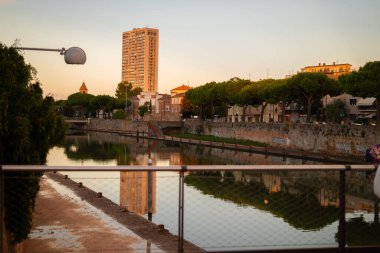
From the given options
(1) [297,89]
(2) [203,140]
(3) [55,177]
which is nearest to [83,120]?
(2) [203,140]

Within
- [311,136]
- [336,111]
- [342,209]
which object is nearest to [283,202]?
[342,209]

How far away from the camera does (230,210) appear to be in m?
19.7

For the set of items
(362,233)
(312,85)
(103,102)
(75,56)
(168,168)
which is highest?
(312,85)

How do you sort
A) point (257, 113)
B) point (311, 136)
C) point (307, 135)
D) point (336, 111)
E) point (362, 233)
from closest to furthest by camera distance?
point (362, 233)
point (311, 136)
point (307, 135)
point (336, 111)
point (257, 113)

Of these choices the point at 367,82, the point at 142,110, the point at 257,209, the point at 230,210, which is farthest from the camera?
the point at 142,110

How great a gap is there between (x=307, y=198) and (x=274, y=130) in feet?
107

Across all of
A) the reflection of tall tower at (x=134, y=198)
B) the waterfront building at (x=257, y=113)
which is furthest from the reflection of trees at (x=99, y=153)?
the waterfront building at (x=257, y=113)

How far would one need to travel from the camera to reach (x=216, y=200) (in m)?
23.2

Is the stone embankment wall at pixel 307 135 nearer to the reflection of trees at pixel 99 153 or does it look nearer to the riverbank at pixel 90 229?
the reflection of trees at pixel 99 153

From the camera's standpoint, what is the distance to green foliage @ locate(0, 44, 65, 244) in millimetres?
8117

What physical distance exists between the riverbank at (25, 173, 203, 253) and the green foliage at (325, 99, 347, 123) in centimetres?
5963

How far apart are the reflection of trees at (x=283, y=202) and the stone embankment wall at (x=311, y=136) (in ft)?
52.0

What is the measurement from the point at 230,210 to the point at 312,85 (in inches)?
1712

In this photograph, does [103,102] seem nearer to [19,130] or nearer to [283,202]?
[283,202]
